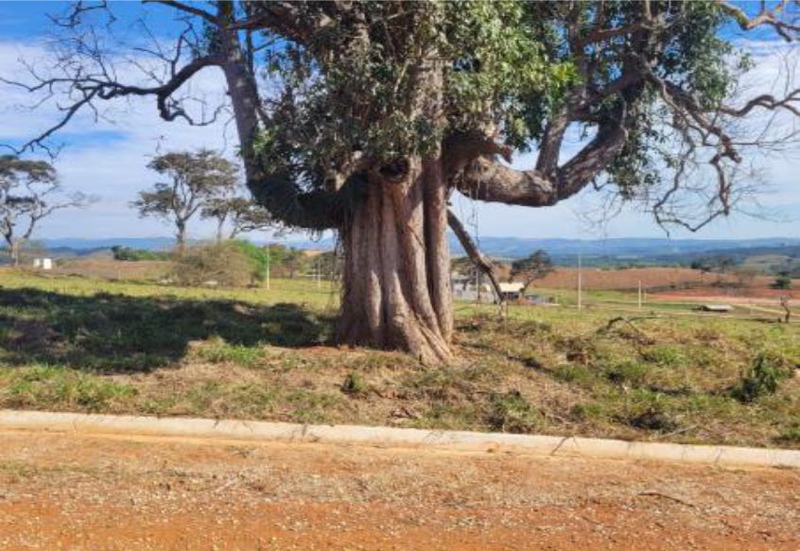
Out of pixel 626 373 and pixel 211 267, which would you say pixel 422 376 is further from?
pixel 211 267

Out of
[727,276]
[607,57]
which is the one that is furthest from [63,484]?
[727,276]

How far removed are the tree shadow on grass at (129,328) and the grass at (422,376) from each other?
1.2 inches

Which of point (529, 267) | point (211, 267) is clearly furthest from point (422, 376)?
point (529, 267)

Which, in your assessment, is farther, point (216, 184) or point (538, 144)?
point (216, 184)

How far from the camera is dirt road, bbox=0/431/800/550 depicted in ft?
13.2

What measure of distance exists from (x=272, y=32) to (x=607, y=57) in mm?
4031

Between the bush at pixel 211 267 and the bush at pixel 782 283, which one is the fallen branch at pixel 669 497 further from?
the bush at pixel 782 283

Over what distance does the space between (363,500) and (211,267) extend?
73.3ft

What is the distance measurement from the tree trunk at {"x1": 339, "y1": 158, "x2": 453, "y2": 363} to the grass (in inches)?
13.0

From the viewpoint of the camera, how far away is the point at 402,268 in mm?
8422

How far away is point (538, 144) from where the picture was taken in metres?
9.74

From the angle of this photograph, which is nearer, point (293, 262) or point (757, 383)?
point (757, 383)

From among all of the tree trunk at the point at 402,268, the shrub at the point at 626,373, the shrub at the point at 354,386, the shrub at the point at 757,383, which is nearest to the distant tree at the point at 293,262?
the tree trunk at the point at 402,268

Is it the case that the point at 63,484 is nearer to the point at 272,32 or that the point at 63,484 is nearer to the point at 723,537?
the point at 723,537
